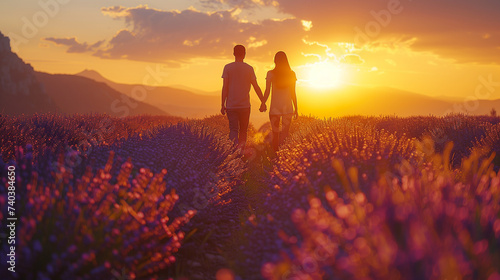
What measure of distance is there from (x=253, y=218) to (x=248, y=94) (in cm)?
447

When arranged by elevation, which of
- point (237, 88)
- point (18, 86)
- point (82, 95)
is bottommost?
point (237, 88)

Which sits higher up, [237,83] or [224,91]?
[237,83]

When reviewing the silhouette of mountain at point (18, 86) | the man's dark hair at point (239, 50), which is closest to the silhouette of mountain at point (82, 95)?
the silhouette of mountain at point (18, 86)

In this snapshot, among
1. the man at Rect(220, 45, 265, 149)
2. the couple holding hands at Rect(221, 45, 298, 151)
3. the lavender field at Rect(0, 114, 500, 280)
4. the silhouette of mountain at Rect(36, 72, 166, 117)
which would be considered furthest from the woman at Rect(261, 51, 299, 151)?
the silhouette of mountain at Rect(36, 72, 166, 117)

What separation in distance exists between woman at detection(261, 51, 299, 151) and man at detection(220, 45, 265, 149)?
2.05ft

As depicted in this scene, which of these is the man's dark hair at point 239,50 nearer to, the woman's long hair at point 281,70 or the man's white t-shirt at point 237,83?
the man's white t-shirt at point 237,83

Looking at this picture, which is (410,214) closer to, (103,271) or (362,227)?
(362,227)

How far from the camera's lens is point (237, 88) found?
303 inches

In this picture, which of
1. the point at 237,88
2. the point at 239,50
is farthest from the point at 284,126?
the point at 239,50

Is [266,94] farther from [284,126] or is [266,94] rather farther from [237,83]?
[237,83]

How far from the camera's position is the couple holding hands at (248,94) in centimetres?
773

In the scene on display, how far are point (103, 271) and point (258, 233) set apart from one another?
122 centimetres

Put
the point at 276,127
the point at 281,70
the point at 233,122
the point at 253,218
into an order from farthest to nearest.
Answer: the point at 276,127 < the point at 281,70 < the point at 233,122 < the point at 253,218

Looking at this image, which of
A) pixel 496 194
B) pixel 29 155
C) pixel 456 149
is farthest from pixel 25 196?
pixel 456 149
